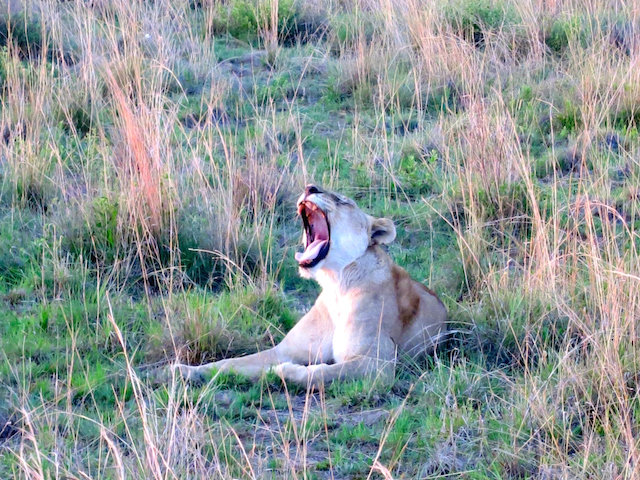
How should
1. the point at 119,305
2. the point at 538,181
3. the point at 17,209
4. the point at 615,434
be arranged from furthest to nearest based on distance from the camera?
1. the point at 538,181
2. the point at 17,209
3. the point at 119,305
4. the point at 615,434

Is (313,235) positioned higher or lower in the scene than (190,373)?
higher

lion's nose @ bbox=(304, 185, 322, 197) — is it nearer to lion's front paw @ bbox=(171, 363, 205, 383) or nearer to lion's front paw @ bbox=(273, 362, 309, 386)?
lion's front paw @ bbox=(273, 362, 309, 386)

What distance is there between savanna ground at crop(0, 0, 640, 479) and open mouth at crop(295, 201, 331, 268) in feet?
1.54

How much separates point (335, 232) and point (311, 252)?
6.0 inches

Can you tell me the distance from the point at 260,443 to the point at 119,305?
61.2 inches

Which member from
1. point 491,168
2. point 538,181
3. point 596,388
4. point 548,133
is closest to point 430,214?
point 491,168

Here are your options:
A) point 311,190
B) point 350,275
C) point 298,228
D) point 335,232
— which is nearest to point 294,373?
point 350,275

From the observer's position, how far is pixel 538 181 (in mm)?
6660

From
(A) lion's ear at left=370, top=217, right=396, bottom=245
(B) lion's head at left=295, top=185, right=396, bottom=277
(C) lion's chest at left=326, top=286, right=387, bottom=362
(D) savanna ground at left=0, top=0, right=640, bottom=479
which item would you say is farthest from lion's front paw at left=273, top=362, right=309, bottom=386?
(A) lion's ear at left=370, top=217, right=396, bottom=245

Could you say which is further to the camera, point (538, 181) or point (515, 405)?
point (538, 181)

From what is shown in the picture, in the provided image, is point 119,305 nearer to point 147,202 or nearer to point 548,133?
point 147,202

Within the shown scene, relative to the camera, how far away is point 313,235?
477cm

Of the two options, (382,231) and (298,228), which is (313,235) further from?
(298,228)

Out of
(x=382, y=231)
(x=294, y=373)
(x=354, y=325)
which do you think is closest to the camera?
(x=294, y=373)
